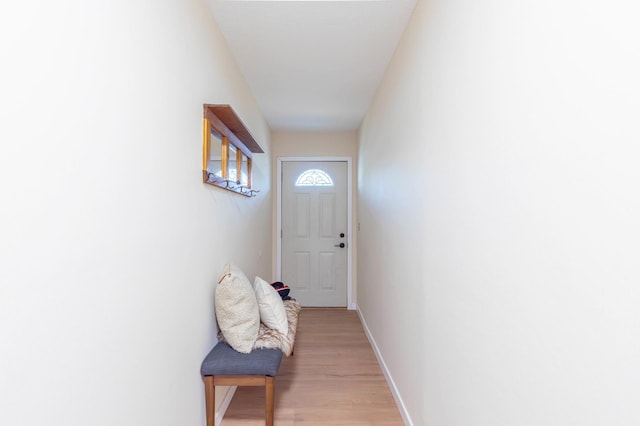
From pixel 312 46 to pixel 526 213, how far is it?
192cm

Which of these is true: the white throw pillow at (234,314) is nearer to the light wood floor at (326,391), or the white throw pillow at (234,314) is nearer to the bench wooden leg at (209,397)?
the bench wooden leg at (209,397)

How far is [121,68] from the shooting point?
103cm

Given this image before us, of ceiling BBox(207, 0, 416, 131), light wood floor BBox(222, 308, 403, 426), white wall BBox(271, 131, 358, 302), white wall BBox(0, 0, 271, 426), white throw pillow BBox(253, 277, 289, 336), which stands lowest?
light wood floor BBox(222, 308, 403, 426)

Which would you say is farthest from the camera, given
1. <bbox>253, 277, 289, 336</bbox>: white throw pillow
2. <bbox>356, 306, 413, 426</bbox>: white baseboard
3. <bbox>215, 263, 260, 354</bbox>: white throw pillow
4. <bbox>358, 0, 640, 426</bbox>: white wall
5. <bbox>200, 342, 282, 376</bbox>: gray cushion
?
<bbox>253, 277, 289, 336</bbox>: white throw pillow

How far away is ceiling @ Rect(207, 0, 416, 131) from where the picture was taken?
74.9 inches

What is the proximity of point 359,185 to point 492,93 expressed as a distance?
3268mm

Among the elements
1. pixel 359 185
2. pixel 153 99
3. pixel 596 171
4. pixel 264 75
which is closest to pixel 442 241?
pixel 596 171

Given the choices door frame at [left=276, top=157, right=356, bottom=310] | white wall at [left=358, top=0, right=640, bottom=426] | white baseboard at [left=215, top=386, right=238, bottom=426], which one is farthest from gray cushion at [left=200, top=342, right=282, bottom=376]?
door frame at [left=276, top=157, right=356, bottom=310]

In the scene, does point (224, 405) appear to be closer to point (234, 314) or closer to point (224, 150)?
point (234, 314)

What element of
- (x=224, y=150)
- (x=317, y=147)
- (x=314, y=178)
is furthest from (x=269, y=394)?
(x=317, y=147)

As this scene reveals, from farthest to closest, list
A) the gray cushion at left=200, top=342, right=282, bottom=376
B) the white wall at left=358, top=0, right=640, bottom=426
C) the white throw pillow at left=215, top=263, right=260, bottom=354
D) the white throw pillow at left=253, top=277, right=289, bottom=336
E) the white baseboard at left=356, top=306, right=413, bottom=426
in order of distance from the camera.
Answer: the white throw pillow at left=253, top=277, right=289, bottom=336 → the white baseboard at left=356, top=306, right=413, bottom=426 → the white throw pillow at left=215, top=263, right=260, bottom=354 → the gray cushion at left=200, top=342, right=282, bottom=376 → the white wall at left=358, top=0, right=640, bottom=426

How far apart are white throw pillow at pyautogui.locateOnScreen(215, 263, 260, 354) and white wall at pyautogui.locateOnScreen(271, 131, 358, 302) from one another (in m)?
2.76

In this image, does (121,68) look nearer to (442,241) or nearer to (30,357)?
(30,357)

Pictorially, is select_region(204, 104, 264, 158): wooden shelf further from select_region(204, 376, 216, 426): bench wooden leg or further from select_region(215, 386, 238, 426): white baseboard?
select_region(215, 386, 238, 426): white baseboard
